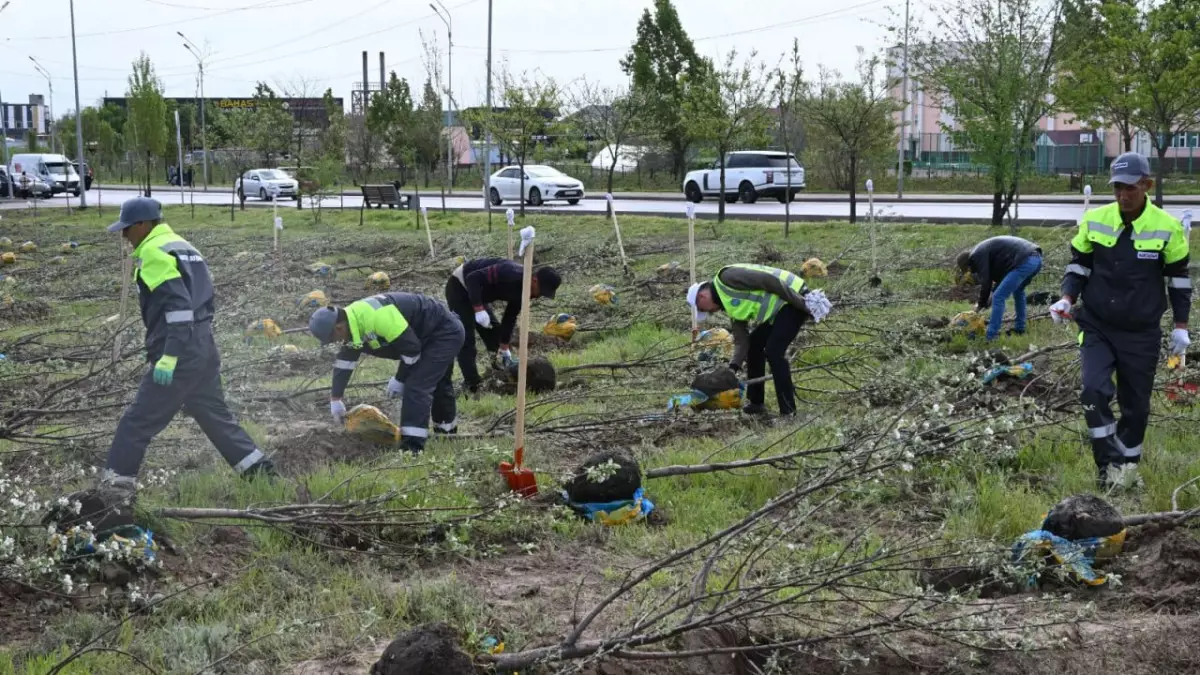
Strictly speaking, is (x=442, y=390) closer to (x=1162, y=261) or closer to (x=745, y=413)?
(x=745, y=413)

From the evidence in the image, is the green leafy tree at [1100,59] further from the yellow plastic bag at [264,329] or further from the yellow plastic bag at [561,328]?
the yellow plastic bag at [264,329]

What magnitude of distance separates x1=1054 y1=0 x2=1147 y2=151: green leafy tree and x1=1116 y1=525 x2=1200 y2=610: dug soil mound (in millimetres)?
16398

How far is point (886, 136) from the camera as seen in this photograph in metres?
29.7

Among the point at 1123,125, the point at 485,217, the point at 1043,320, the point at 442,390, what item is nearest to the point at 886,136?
the point at 1123,125

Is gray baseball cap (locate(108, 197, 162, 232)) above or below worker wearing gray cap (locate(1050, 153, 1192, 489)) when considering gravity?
above

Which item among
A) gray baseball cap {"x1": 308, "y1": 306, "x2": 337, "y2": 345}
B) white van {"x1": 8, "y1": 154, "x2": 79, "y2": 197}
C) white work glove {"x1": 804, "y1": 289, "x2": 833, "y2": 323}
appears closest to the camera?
gray baseball cap {"x1": 308, "y1": 306, "x2": 337, "y2": 345}

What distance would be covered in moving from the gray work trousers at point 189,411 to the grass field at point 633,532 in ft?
0.77

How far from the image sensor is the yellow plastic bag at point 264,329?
39.5 feet

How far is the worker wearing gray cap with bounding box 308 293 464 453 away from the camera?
23.3ft

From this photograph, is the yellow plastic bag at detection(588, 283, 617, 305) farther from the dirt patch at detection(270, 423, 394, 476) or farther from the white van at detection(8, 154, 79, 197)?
the white van at detection(8, 154, 79, 197)

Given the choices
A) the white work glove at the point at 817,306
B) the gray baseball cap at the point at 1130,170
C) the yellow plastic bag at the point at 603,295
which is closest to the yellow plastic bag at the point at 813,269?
the yellow plastic bag at the point at 603,295

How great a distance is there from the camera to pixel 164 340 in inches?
250

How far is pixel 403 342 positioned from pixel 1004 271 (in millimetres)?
6439

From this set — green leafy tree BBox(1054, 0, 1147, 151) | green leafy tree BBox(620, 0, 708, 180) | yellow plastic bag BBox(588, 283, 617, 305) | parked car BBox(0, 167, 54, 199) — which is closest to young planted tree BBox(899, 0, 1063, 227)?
green leafy tree BBox(1054, 0, 1147, 151)
